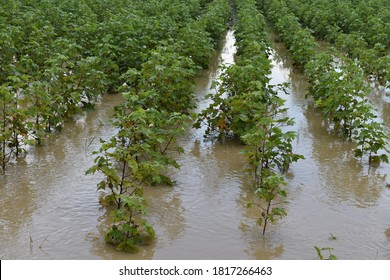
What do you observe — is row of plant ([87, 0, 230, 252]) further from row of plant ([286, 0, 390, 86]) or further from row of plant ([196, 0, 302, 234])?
row of plant ([286, 0, 390, 86])

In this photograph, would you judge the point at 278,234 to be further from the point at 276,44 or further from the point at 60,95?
the point at 276,44

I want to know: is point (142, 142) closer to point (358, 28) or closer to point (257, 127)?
point (257, 127)

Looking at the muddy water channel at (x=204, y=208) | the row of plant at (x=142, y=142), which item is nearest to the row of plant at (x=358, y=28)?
the row of plant at (x=142, y=142)

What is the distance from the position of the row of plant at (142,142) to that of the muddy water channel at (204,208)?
194 mm

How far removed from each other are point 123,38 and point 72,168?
5812 mm

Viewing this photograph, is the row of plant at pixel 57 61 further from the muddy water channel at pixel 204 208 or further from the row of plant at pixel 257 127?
the row of plant at pixel 257 127

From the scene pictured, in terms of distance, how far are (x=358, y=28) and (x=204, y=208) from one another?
610 inches

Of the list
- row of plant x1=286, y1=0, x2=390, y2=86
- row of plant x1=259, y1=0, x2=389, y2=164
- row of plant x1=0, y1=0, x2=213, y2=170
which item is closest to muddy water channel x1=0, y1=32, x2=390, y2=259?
row of plant x1=259, y1=0, x2=389, y2=164

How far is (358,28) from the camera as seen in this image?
66.1 ft

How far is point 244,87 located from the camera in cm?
967

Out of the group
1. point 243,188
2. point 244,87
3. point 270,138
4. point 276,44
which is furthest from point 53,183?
point 276,44

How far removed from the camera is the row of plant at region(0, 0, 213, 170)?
27.6 ft

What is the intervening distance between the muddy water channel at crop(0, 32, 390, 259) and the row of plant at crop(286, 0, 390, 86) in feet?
18.1

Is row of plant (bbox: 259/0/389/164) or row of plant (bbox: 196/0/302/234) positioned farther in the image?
row of plant (bbox: 259/0/389/164)
